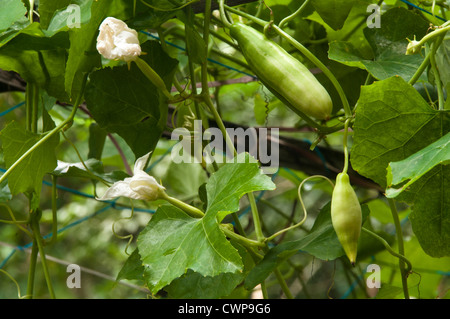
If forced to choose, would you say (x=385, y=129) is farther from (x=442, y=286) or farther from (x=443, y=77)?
(x=442, y=286)

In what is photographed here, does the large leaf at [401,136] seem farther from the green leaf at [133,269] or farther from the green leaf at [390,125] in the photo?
the green leaf at [133,269]

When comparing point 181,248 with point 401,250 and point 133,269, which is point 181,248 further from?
point 401,250

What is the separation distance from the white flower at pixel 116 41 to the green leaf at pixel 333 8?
0.72ft

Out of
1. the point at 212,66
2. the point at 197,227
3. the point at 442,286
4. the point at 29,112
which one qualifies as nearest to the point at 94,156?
the point at 29,112

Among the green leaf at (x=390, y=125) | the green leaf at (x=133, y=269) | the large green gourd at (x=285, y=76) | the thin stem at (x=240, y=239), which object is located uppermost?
the large green gourd at (x=285, y=76)

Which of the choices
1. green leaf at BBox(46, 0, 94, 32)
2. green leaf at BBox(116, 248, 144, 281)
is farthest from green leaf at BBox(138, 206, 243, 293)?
green leaf at BBox(46, 0, 94, 32)

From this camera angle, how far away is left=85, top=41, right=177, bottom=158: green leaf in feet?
2.02

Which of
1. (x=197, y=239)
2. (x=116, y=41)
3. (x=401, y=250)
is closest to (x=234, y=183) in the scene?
(x=197, y=239)

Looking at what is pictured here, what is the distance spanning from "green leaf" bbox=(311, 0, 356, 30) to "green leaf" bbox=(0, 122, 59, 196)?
1.11 feet

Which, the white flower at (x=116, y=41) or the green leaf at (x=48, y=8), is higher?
the white flower at (x=116, y=41)

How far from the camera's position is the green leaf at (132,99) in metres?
0.62

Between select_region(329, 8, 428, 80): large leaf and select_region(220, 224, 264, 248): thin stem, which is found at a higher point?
select_region(329, 8, 428, 80): large leaf

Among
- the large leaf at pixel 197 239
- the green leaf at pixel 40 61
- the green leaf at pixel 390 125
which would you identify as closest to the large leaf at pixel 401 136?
the green leaf at pixel 390 125

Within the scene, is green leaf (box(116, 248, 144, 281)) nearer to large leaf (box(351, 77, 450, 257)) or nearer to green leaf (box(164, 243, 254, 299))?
green leaf (box(164, 243, 254, 299))
